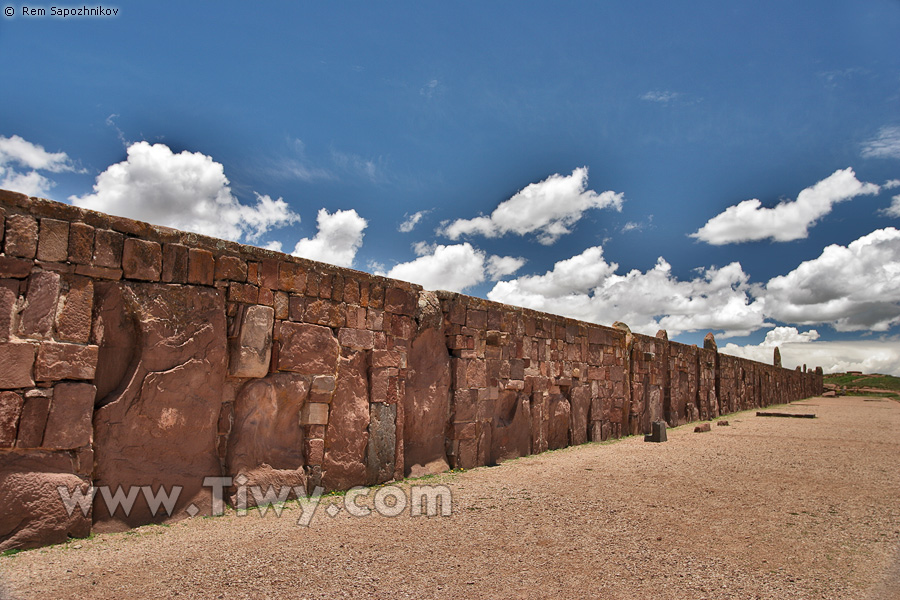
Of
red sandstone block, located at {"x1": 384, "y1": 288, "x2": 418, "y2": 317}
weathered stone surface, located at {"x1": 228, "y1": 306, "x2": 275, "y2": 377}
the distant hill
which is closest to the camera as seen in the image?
weathered stone surface, located at {"x1": 228, "y1": 306, "x2": 275, "y2": 377}

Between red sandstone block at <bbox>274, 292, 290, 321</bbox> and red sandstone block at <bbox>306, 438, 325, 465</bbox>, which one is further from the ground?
red sandstone block at <bbox>274, 292, 290, 321</bbox>

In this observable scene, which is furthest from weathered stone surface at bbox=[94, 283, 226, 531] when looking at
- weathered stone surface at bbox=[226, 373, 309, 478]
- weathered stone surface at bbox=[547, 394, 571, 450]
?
weathered stone surface at bbox=[547, 394, 571, 450]

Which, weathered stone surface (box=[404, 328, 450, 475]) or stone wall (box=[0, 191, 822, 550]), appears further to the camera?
weathered stone surface (box=[404, 328, 450, 475])

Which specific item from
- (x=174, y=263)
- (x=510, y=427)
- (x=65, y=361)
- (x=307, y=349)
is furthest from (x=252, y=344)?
(x=510, y=427)

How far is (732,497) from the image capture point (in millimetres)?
7375

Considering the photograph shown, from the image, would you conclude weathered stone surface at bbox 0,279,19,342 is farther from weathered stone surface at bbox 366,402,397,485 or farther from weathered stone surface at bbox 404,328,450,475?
weathered stone surface at bbox 404,328,450,475

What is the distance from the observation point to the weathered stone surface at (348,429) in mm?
7383

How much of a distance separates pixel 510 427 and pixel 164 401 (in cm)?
666

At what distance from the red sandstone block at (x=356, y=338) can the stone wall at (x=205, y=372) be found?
0.03m

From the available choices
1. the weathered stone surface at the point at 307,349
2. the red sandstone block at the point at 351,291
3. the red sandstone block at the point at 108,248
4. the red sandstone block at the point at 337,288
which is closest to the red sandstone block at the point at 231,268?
the weathered stone surface at the point at 307,349

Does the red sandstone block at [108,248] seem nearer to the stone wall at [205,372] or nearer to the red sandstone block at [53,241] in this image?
the stone wall at [205,372]

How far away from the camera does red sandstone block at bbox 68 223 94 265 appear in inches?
206

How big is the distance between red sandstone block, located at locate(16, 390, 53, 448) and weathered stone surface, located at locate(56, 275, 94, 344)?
54cm

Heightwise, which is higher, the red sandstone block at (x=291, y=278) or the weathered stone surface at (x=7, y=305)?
the red sandstone block at (x=291, y=278)
